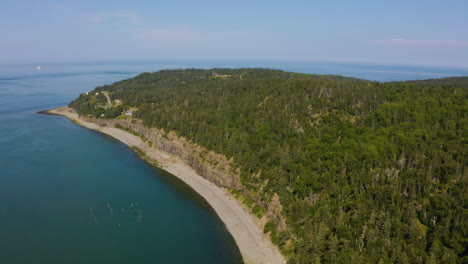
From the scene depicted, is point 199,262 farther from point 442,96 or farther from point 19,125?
point 19,125

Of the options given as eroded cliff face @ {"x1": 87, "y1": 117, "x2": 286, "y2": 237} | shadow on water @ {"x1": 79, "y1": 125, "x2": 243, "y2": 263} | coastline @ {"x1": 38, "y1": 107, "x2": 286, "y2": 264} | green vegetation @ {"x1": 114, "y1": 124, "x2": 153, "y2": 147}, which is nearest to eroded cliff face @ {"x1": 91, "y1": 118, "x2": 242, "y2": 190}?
eroded cliff face @ {"x1": 87, "y1": 117, "x2": 286, "y2": 237}

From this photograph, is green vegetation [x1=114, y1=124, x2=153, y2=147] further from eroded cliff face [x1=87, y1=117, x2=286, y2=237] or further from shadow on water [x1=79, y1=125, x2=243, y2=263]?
shadow on water [x1=79, y1=125, x2=243, y2=263]

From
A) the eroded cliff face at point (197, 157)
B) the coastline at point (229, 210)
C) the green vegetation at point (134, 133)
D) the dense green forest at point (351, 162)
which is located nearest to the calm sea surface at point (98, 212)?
the coastline at point (229, 210)

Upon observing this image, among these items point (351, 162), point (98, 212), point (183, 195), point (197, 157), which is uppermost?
point (351, 162)

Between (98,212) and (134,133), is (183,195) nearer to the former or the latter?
(98,212)

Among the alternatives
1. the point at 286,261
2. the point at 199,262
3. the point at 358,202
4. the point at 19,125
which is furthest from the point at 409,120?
the point at 19,125

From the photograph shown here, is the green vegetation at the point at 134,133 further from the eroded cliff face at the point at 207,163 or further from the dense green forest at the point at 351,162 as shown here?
the dense green forest at the point at 351,162

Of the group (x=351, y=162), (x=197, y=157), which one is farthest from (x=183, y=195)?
(x=351, y=162)
